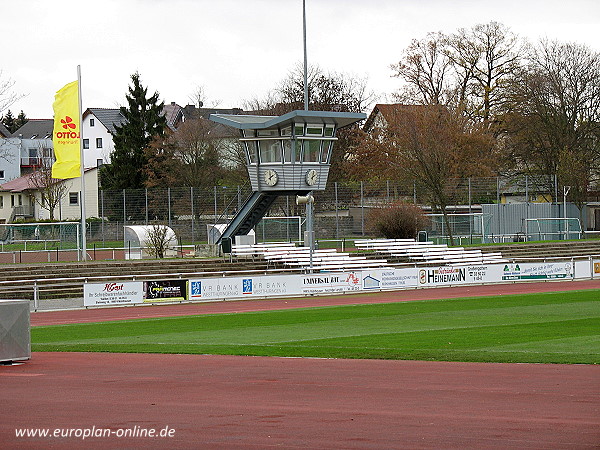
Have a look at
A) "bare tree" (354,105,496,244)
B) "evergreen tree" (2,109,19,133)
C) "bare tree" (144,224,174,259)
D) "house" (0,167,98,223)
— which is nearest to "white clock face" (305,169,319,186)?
"bare tree" (144,224,174,259)

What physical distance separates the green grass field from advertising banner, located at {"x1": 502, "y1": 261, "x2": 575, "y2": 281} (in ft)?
30.6

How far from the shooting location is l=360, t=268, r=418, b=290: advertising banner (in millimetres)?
42719

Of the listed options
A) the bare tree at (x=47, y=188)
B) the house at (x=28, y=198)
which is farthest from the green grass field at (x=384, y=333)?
the house at (x=28, y=198)

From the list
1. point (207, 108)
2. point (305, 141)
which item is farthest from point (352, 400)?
point (207, 108)

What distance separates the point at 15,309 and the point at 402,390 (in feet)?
27.4

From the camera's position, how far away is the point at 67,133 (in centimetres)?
4612

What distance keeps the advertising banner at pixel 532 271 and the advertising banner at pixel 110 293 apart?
59.9 feet

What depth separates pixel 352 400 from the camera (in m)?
13.8

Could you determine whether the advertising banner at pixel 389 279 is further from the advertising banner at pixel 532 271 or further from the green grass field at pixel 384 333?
the green grass field at pixel 384 333

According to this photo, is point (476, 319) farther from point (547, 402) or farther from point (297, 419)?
point (297, 419)

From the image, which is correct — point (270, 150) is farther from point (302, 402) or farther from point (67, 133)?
point (302, 402)

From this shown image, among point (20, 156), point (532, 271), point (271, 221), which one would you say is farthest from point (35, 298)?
point (20, 156)

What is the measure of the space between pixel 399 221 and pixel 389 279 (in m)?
16.3

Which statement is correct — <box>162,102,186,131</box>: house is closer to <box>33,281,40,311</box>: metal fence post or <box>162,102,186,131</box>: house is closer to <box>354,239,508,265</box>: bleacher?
<box>354,239,508,265</box>: bleacher
